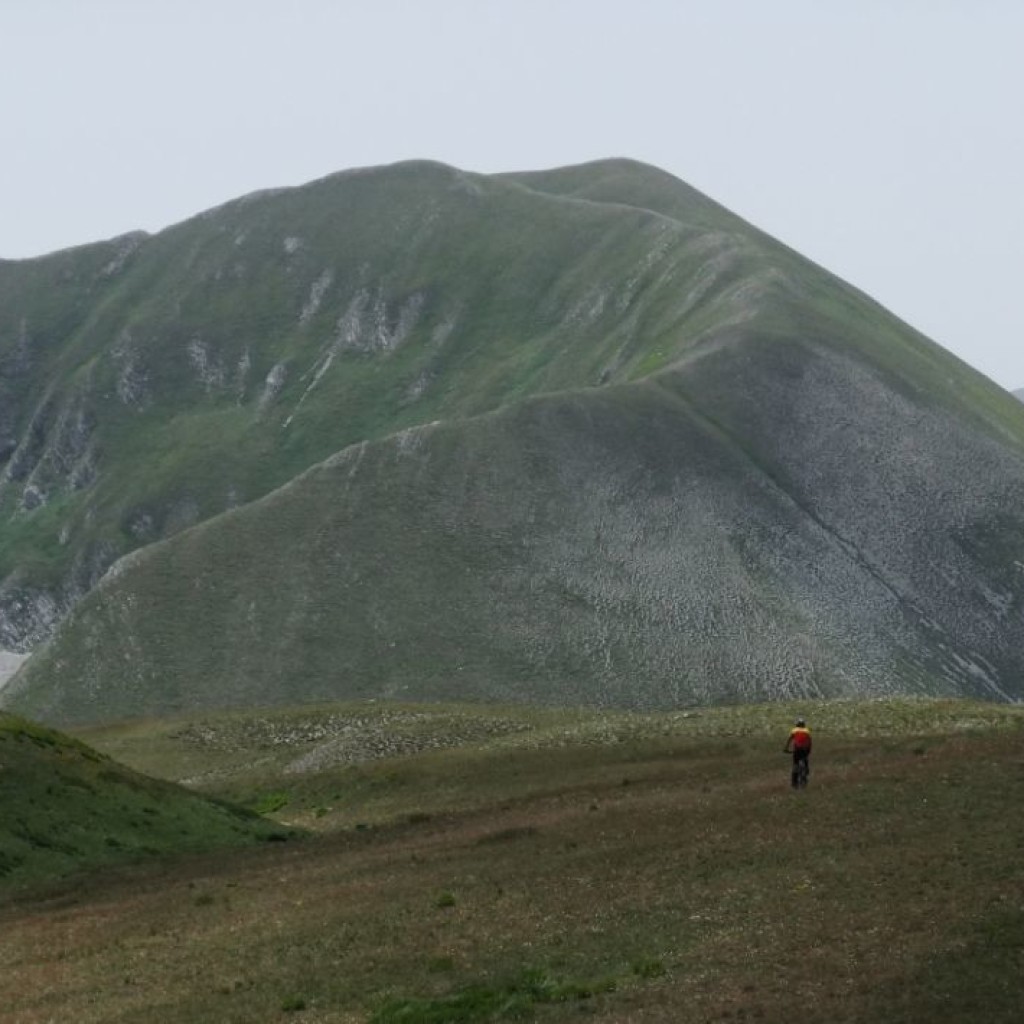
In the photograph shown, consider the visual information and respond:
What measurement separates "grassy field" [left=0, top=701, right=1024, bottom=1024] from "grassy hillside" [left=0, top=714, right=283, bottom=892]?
2.26 metres

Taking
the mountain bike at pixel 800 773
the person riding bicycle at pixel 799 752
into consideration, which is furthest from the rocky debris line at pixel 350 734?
the person riding bicycle at pixel 799 752

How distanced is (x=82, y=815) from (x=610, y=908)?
28.5 m

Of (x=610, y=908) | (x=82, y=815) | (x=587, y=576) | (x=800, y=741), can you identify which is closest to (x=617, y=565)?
(x=587, y=576)

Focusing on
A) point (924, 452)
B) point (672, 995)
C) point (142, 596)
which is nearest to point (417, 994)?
point (672, 995)

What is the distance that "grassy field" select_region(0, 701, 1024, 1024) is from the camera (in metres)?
30.1

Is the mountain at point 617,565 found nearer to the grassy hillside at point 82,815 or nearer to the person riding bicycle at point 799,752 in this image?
the grassy hillside at point 82,815

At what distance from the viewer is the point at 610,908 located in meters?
38.1

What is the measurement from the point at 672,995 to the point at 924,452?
474 ft

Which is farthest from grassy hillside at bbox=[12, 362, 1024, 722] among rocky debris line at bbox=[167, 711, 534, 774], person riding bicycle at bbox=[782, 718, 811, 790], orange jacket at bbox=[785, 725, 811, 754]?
orange jacket at bbox=[785, 725, 811, 754]

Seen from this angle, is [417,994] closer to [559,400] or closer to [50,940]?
[50,940]

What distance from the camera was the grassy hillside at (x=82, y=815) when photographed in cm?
5566

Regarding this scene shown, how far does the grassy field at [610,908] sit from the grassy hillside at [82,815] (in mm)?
2265

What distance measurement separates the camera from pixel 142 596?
14438 centimetres

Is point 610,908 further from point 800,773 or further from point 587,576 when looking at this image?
point 587,576
